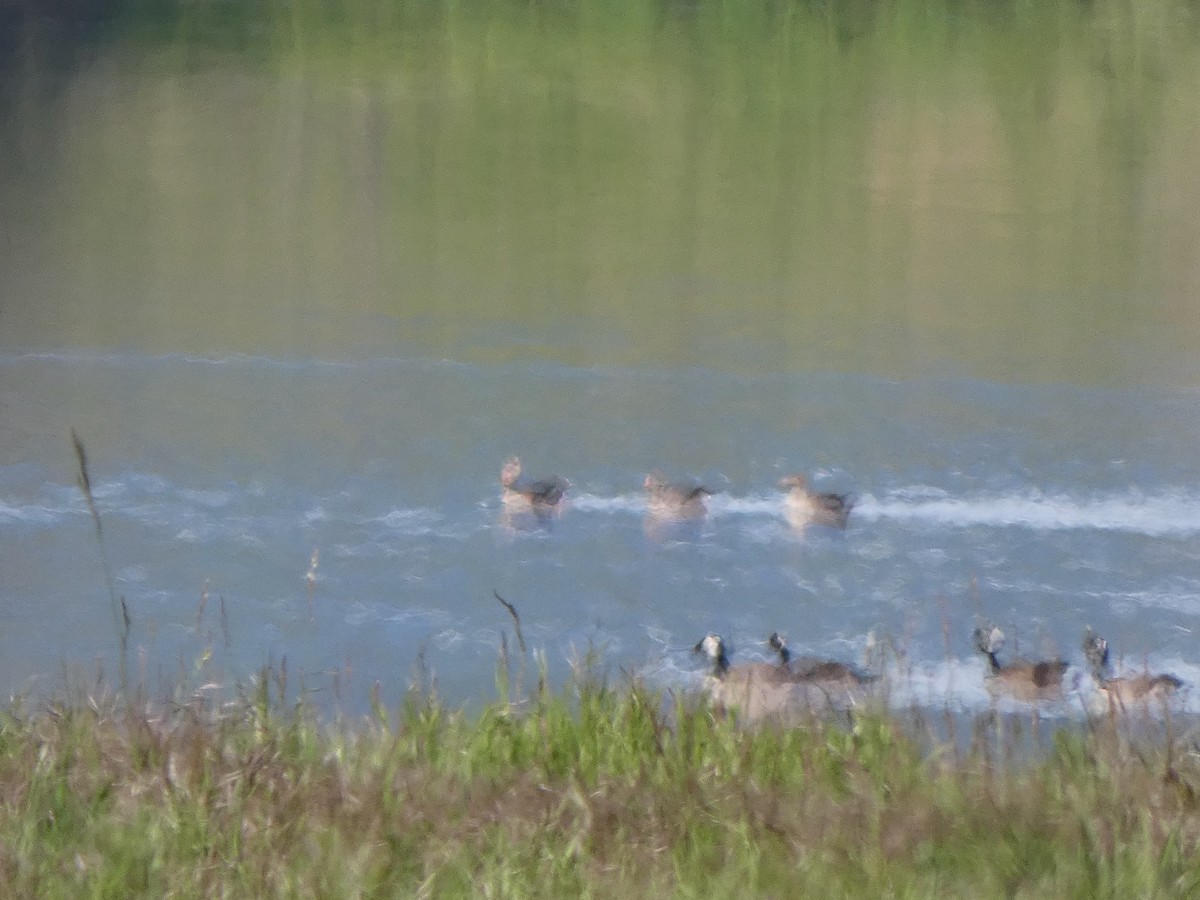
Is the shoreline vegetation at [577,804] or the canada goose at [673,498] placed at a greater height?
the canada goose at [673,498]

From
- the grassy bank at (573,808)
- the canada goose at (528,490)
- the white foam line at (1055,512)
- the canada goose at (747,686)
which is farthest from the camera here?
the canada goose at (528,490)

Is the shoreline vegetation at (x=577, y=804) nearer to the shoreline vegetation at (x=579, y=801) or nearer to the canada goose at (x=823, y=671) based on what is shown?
the shoreline vegetation at (x=579, y=801)

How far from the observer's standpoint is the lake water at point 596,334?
424 centimetres

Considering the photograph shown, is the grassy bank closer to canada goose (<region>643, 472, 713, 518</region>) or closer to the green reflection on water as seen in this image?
canada goose (<region>643, 472, 713, 518</region>)

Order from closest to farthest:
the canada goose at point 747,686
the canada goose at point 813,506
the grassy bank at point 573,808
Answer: the grassy bank at point 573,808 < the canada goose at point 747,686 < the canada goose at point 813,506

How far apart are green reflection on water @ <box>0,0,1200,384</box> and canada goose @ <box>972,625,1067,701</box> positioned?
161 centimetres

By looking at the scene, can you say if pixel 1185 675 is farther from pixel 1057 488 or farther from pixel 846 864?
pixel 846 864

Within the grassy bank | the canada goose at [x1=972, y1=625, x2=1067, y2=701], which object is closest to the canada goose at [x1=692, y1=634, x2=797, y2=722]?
the grassy bank

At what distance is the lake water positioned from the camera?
4.24m

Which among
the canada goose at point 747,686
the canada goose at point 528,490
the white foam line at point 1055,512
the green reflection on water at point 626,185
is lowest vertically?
the canada goose at point 747,686

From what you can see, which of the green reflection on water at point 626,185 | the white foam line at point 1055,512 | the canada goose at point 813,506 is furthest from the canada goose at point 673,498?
the green reflection on water at point 626,185

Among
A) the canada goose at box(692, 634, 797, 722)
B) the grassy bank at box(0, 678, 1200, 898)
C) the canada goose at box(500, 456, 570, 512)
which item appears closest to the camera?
the grassy bank at box(0, 678, 1200, 898)

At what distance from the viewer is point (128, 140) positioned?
665 cm

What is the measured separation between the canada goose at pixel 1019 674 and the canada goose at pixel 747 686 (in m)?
0.53
